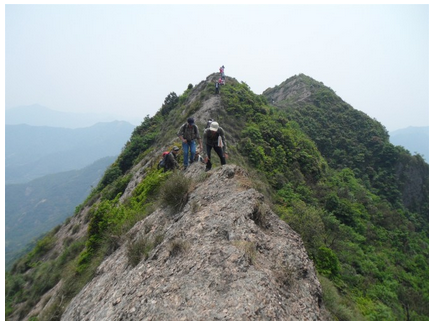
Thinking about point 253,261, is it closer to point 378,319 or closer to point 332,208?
point 378,319

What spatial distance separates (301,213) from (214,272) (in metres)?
10.8

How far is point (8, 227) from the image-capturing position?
636 ft

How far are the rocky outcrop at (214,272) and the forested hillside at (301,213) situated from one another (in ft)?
2.58

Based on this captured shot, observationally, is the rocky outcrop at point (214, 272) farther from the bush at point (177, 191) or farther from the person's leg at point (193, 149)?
the person's leg at point (193, 149)

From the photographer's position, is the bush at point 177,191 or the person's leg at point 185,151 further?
the person's leg at point 185,151

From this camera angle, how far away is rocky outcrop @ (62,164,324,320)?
4.15m

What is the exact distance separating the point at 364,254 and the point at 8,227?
246 m

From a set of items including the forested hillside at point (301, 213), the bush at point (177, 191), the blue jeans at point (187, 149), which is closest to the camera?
the bush at point (177, 191)

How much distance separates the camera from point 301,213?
47.3ft

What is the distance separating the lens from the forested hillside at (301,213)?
10664 mm

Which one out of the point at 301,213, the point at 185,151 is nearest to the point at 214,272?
the point at 185,151

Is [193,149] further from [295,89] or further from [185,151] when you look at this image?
[295,89]

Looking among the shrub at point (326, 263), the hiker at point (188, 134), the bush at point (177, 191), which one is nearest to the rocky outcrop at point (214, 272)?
the bush at point (177, 191)

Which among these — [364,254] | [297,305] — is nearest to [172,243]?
[297,305]
